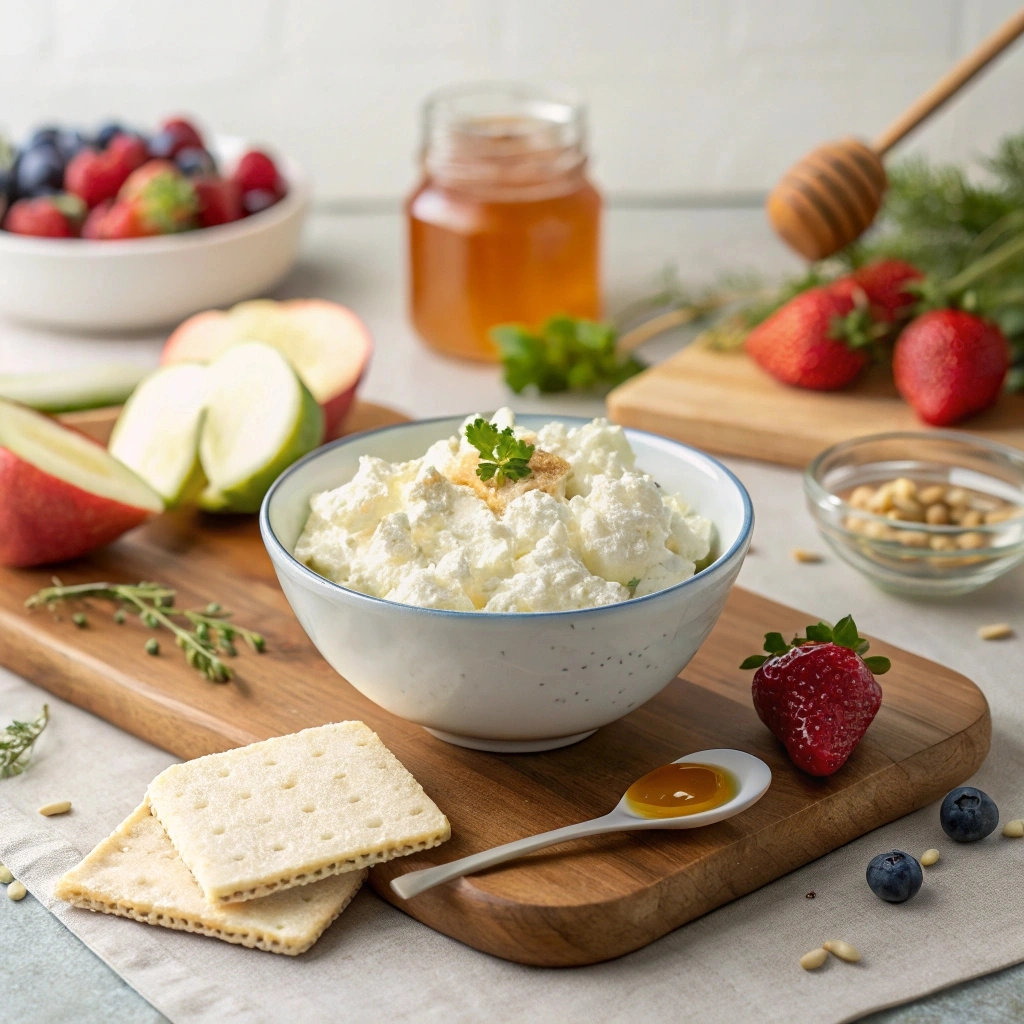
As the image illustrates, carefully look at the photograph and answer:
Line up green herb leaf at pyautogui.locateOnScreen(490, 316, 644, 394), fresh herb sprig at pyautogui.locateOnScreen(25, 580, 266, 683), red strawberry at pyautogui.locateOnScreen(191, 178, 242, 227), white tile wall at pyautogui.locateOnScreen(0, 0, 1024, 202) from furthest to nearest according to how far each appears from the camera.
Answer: white tile wall at pyautogui.locateOnScreen(0, 0, 1024, 202) < red strawberry at pyautogui.locateOnScreen(191, 178, 242, 227) < green herb leaf at pyautogui.locateOnScreen(490, 316, 644, 394) < fresh herb sprig at pyautogui.locateOnScreen(25, 580, 266, 683)

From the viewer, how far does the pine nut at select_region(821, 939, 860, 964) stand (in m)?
1.16

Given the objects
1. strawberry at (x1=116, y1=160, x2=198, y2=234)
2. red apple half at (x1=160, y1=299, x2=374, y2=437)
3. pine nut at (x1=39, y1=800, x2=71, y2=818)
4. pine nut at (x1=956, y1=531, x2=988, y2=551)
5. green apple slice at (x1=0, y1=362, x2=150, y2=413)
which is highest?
strawberry at (x1=116, y1=160, x2=198, y2=234)

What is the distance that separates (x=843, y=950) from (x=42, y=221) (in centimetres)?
218

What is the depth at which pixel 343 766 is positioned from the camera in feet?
4.26

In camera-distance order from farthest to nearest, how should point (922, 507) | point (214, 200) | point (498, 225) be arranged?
point (214, 200) < point (498, 225) < point (922, 507)

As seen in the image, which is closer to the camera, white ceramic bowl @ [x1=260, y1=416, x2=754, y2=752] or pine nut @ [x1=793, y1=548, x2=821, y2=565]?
white ceramic bowl @ [x1=260, y1=416, x2=754, y2=752]

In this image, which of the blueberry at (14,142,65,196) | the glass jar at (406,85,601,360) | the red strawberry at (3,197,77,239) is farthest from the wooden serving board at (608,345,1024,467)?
the blueberry at (14,142,65,196)

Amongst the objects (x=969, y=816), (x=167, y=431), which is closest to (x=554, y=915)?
(x=969, y=816)

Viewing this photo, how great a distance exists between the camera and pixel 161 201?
2.65 m

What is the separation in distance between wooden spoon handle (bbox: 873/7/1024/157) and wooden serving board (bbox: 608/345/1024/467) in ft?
1.50

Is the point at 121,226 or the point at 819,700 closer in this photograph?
the point at 819,700

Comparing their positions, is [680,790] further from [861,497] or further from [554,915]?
[861,497]

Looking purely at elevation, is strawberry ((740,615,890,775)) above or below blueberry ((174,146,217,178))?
below

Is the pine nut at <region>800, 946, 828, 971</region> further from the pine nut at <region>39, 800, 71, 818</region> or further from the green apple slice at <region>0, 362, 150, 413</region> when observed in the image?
the green apple slice at <region>0, 362, 150, 413</region>
